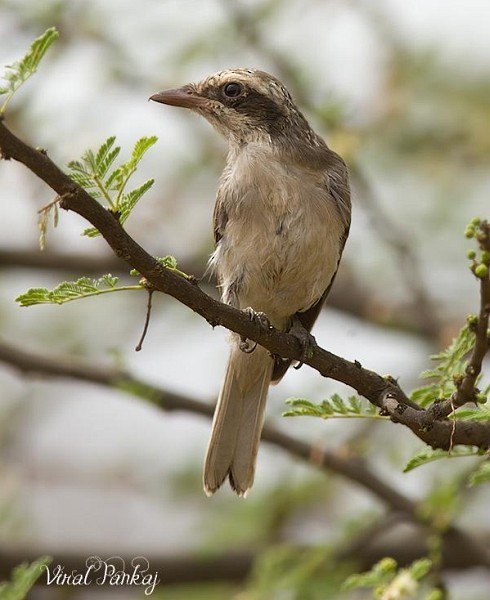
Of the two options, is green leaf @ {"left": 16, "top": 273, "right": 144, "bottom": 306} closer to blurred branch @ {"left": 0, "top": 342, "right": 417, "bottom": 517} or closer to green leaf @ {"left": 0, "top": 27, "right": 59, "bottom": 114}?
green leaf @ {"left": 0, "top": 27, "right": 59, "bottom": 114}

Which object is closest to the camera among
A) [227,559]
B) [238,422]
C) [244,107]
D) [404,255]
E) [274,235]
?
[274,235]

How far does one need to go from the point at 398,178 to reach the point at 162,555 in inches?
160

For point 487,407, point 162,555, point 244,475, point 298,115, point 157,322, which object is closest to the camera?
point 487,407

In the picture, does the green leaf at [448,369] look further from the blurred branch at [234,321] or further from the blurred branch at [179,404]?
the blurred branch at [179,404]

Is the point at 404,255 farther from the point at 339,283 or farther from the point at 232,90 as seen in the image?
the point at 232,90

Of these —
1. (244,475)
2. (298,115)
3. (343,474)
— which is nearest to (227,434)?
(244,475)

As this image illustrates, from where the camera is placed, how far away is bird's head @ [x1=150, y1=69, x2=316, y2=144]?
5.29m

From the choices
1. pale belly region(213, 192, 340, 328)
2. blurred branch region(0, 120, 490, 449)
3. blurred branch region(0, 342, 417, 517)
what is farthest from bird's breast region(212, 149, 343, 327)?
blurred branch region(0, 120, 490, 449)

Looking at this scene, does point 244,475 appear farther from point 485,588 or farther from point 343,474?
point 485,588

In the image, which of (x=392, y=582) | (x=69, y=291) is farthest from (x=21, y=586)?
(x=392, y=582)

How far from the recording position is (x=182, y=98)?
16.9ft

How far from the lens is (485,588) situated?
7.50 m

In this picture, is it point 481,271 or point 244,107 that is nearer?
point 481,271

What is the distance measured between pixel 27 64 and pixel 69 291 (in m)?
0.76
